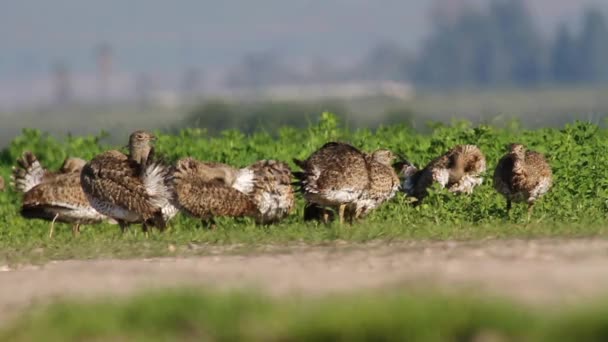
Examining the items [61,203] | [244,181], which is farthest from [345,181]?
[61,203]

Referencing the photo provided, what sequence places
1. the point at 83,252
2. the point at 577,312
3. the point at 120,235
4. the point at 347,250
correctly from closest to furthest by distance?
1. the point at 577,312
2. the point at 347,250
3. the point at 83,252
4. the point at 120,235

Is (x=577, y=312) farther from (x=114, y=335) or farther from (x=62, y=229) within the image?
(x=62, y=229)

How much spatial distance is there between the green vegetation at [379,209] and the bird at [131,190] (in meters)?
0.25

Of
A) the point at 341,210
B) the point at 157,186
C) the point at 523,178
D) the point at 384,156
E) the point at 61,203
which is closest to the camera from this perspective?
the point at 523,178

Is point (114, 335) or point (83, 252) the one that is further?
point (83, 252)

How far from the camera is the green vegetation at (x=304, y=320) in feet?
27.9

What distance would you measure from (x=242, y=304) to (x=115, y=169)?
8.07m

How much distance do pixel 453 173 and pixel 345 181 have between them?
1.97 m

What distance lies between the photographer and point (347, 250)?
13.1 metres

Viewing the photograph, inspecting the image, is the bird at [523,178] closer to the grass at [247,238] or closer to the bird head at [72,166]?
the grass at [247,238]

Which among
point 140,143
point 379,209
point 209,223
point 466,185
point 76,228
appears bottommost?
point 76,228

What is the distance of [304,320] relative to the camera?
8930 millimetres

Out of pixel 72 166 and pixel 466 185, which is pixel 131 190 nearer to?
pixel 72 166

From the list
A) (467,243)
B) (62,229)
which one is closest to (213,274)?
(467,243)
